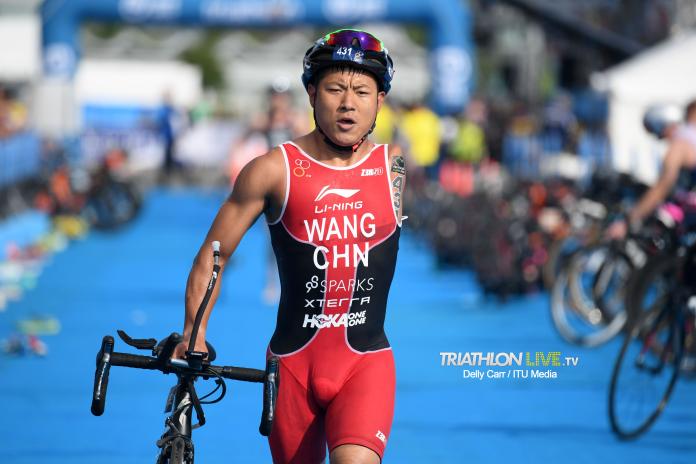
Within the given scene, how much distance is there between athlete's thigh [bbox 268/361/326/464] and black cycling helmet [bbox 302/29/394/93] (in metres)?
1.07

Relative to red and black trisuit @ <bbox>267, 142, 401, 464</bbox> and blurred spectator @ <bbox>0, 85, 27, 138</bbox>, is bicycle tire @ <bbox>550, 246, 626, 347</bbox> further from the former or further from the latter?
blurred spectator @ <bbox>0, 85, 27, 138</bbox>

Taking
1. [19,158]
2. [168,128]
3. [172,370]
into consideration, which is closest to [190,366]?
[172,370]

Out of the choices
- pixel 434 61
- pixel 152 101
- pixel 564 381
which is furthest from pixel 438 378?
pixel 152 101

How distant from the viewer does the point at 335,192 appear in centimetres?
476

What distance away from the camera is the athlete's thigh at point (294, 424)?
15.6 ft

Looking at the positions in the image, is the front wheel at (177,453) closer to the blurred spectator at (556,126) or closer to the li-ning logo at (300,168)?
the li-ning logo at (300,168)

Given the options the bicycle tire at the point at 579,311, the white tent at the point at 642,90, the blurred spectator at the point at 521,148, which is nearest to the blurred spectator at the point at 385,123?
the blurred spectator at the point at 521,148

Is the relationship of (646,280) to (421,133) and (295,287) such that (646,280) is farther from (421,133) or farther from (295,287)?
(421,133)

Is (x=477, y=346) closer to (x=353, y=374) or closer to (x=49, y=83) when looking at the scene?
(x=353, y=374)

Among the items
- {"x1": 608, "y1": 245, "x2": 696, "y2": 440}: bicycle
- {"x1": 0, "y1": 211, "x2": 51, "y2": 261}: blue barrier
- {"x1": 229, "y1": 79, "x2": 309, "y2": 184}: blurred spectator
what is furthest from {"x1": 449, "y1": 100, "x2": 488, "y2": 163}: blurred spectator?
{"x1": 608, "y1": 245, "x2": 696, "y2": 440}: bicycle

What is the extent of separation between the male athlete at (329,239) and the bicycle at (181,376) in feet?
1.20

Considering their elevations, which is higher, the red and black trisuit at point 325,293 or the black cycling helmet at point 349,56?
the black cycling helmet at point 349,56

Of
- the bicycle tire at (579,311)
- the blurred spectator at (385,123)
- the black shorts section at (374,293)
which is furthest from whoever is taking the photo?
the blurred spectator at (385,123)

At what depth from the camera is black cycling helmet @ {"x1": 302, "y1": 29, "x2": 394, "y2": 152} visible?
4.65m
